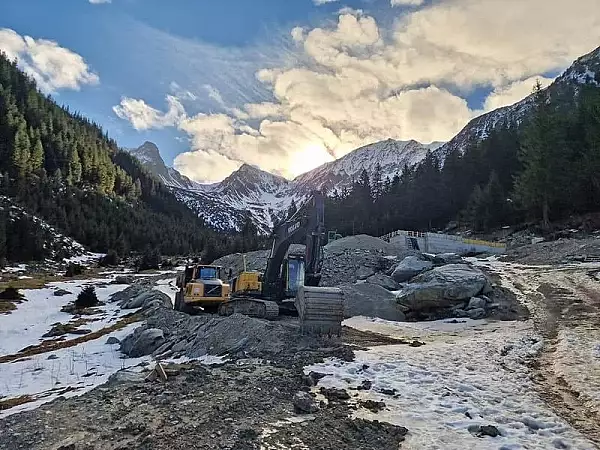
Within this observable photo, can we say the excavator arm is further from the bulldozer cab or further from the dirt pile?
the dirt pile

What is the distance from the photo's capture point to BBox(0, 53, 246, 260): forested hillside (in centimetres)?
10481

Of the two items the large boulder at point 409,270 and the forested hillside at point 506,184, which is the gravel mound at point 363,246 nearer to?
the large boulder at point 409,270

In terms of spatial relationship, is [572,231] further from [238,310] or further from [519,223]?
[238,310]

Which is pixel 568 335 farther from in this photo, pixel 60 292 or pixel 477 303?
pixel 60 292

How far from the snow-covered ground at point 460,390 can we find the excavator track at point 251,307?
7.79 metres

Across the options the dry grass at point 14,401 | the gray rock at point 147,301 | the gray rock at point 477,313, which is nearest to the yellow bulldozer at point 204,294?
the gray rock at point 147,301

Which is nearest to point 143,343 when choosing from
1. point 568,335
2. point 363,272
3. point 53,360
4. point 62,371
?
point 62,371

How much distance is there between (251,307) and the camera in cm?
2078

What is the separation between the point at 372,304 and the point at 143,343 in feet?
33.9

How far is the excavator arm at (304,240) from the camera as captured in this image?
1909 centimetres

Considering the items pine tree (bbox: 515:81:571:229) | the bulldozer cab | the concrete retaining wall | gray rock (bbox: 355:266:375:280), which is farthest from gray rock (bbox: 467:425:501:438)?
pine tree (bbox: 515:81:571:229)

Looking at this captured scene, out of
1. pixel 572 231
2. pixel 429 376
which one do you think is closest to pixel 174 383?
pixel 429 376

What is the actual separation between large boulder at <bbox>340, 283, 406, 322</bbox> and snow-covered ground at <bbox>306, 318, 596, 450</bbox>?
630cm

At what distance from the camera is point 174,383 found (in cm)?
904
